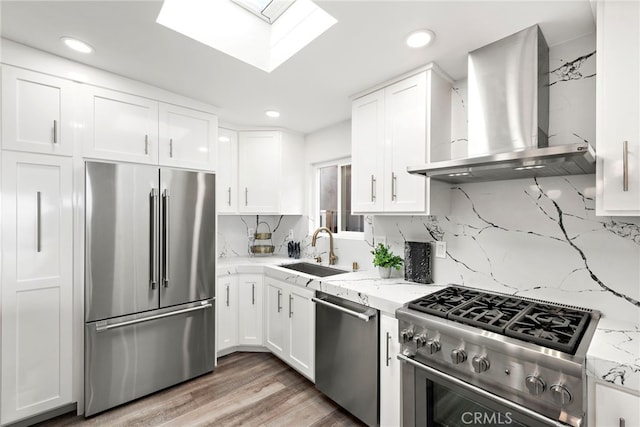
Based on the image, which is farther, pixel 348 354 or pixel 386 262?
pixel 386 262

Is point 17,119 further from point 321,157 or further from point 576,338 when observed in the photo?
point 576,338

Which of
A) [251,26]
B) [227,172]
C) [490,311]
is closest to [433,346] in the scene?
[490,311]

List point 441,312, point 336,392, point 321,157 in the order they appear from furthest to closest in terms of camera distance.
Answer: point 321,157
point 336,392
point 441,312

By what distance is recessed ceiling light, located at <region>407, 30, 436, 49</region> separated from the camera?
1.58 meters

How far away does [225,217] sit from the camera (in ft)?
11.5

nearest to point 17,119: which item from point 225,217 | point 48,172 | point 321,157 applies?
point 48,172

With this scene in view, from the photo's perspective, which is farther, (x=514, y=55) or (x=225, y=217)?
(x=225, y=217)

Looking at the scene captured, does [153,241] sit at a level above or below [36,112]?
below

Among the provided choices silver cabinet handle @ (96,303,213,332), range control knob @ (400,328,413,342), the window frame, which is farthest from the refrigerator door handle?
range control knob @ (400,328,413,342)

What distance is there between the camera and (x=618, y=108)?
1.23 m

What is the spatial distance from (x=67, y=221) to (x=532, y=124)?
2917 millimetres

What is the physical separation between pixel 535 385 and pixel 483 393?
0.23m

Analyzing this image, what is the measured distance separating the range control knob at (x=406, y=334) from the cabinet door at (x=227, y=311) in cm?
186

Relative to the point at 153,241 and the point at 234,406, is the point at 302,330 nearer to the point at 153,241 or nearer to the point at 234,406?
the point at 234,406
